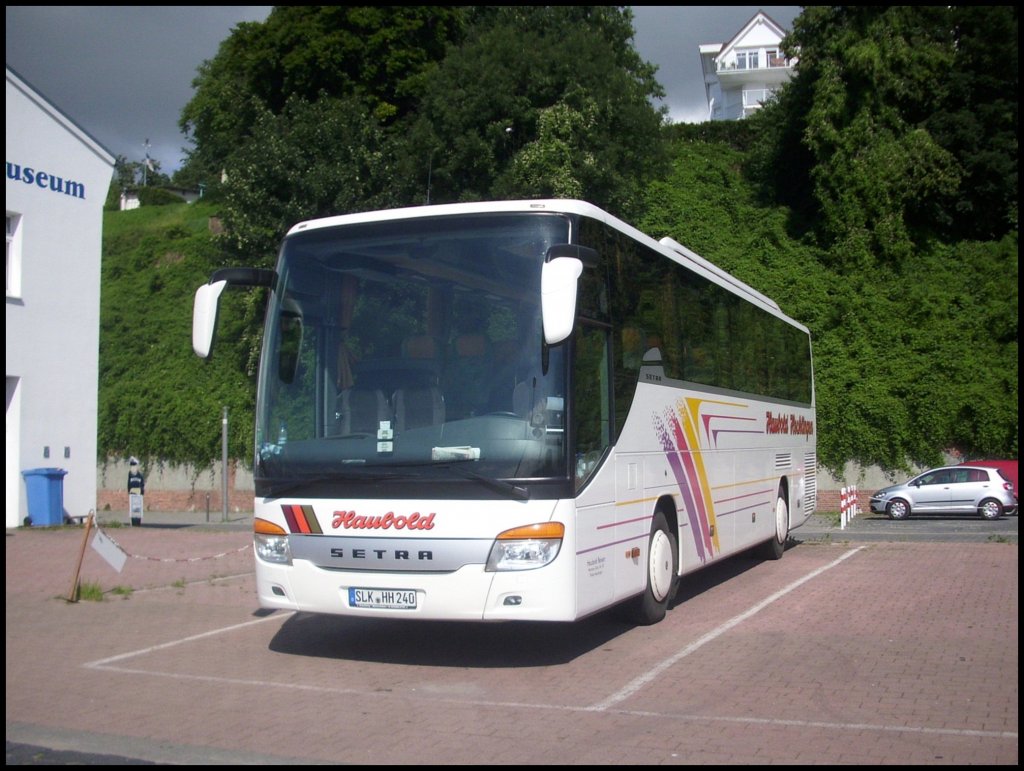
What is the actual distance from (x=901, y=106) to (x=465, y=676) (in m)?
33.6

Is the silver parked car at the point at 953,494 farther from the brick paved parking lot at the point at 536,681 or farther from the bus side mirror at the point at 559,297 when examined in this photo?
the bus side mirror at the point at 559,297

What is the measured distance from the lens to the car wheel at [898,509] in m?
28.3

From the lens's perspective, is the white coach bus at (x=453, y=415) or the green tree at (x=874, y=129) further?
the green tree at (x=874, y=129)

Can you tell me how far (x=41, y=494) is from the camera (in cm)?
2222

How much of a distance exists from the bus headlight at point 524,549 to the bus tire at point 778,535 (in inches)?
342

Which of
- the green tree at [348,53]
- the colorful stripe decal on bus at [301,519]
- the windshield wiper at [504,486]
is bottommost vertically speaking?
the colorful stripe decal on bus at [301,519]

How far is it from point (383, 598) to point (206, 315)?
2.72 meters

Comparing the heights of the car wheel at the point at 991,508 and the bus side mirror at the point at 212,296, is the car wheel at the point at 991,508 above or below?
below

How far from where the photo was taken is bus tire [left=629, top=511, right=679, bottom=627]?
33.6 ft

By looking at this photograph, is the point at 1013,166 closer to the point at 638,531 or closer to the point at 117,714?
the point at 638,531

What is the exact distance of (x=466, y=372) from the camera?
27.3 feet

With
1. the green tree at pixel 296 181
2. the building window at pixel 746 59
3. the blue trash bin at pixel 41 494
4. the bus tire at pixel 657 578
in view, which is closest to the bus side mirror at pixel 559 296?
the bus tire at pixel 657 578

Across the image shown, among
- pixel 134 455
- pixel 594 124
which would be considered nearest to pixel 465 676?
pixel 594 124

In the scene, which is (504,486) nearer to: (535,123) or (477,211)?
(477,211)
